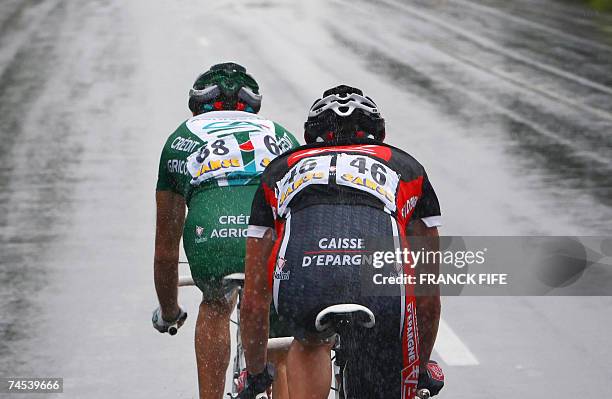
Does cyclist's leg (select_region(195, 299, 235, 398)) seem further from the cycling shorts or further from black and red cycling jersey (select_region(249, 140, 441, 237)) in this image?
the cycling shorts

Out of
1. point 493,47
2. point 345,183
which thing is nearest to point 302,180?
point 345,183

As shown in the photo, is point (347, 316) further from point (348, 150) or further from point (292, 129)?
point (292, 129)

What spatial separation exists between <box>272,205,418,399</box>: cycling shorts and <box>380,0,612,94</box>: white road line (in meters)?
15.4

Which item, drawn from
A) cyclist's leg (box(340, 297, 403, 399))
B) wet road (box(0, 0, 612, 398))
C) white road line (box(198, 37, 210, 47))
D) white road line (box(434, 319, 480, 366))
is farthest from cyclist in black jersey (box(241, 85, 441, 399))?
white road line (box(198, 37, 210, 47))

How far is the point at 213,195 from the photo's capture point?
5.79 metres

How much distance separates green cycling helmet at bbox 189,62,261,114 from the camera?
19.9 ft

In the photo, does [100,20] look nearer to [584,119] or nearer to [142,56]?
[142,56]

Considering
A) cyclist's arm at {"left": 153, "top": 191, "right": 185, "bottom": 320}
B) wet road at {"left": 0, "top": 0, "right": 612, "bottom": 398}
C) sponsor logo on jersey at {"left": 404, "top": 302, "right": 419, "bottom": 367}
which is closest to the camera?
sponsor logo on jersey at {"left": 404, "top": 302, "right": 419, "bottom": 367}

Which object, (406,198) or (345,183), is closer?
(345,183)

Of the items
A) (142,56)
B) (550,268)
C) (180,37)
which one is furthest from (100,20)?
(550,268)

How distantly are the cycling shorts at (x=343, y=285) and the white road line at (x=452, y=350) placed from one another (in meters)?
3.56

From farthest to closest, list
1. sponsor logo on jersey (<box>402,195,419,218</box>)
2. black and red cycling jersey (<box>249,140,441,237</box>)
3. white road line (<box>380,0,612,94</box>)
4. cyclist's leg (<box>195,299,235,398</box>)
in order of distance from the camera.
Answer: white road line (<box>380,0,612,94</box>)
cyclist's leg (<box>195,299,235,398</box>)
sponsor logo on jersey (<box>402,195,419,218</box>)
black and red cycling jersey (<box>249,140,441,237</box>)

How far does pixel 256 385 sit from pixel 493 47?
19.9 meters

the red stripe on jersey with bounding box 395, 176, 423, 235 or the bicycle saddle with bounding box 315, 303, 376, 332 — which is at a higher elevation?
the red stripe on jersey with bounding box 395, 176, 423, 235
